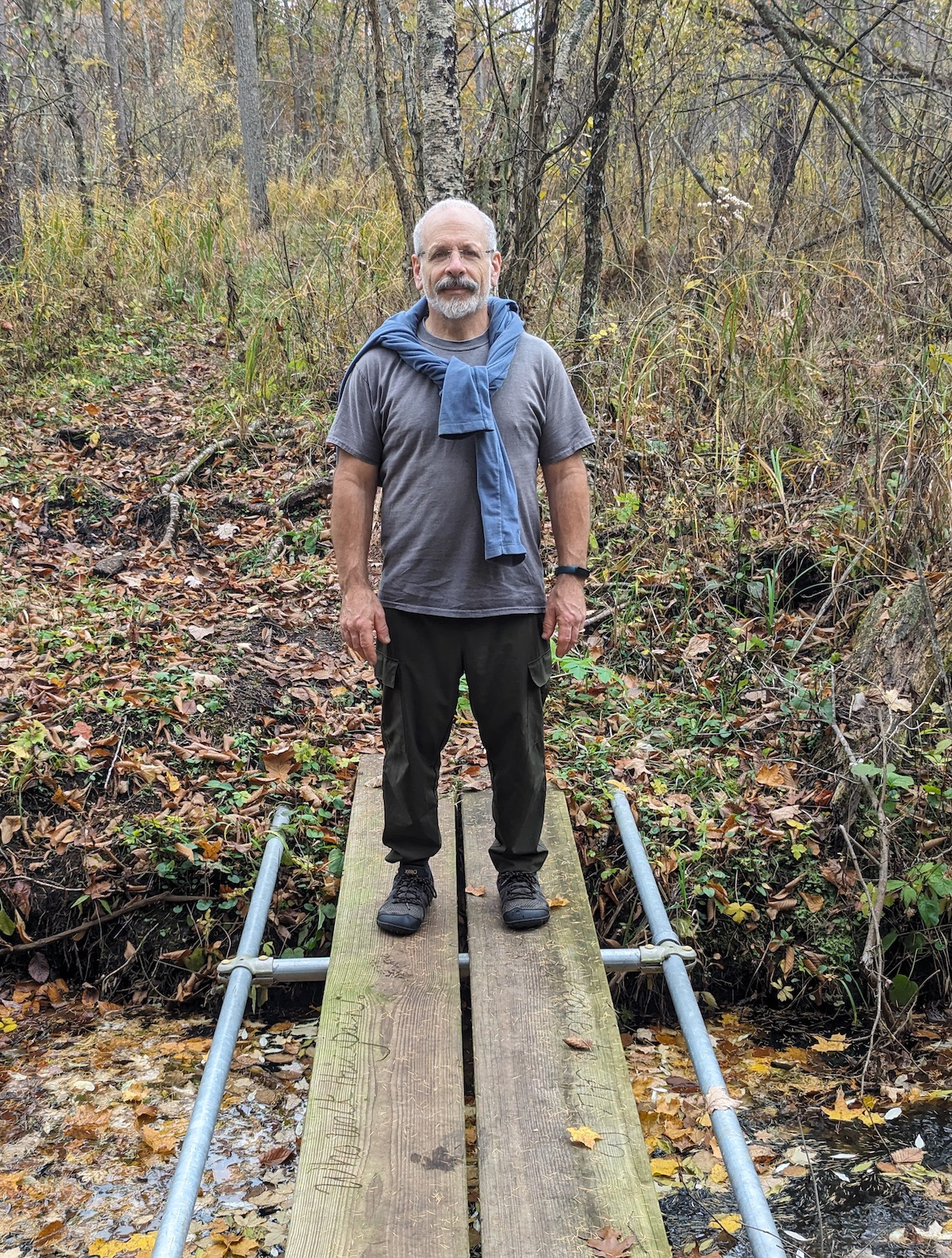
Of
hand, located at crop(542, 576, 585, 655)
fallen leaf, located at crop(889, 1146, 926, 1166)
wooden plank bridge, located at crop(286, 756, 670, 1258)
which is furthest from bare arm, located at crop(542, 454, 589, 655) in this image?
fallen leaf, located at crop(889, 1146, 926, 1166)

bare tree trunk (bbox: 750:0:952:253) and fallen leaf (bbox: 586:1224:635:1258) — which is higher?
bare tree trunk (bbox: 750:0:952:253)

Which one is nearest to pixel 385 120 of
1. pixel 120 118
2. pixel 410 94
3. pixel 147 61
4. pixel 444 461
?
pixel 410 94

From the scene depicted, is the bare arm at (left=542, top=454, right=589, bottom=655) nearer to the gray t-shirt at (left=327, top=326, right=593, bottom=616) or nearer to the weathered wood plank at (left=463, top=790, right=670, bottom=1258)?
the gray t-shirt at (left=327, top=326, right=593, bottom=616)

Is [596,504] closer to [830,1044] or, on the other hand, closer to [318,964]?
[830,1044]

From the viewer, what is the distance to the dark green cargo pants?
3.10 m

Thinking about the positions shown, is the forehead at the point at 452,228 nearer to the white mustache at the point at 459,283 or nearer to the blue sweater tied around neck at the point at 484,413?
the white mustache at the point at 459,283

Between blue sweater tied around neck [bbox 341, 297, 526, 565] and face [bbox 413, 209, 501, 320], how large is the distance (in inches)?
5.2

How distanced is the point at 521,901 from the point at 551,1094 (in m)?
0.78

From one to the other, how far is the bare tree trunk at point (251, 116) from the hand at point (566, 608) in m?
9.43

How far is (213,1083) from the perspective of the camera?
8.53 feet

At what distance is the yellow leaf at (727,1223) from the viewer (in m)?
2.94

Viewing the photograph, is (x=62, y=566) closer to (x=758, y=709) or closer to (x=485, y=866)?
(x=485, y=866)

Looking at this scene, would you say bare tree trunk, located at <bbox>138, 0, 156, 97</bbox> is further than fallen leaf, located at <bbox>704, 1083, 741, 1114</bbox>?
Yes

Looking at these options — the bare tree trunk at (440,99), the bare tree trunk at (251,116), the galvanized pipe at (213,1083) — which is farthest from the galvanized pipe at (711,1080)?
the bare tree trunk at (251,116)
